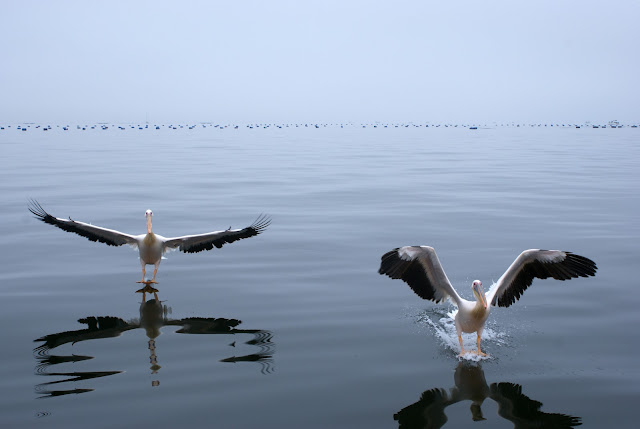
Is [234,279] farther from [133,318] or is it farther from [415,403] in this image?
[415,403]

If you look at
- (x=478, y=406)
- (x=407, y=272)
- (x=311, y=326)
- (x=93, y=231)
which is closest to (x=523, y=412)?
(x=478, y=406)

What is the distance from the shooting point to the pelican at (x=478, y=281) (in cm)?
956

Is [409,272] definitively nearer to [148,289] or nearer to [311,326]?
[311,326]

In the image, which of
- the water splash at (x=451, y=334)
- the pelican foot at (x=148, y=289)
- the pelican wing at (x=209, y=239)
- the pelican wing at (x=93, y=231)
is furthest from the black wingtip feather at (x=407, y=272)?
the pelican wing at (x=93, y=231)

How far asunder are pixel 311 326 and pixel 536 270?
11.0 feet

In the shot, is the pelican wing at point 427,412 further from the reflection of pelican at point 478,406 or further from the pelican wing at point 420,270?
the pelican wing at point 420,270

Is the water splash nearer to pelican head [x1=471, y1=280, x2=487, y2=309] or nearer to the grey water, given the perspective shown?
the grey water

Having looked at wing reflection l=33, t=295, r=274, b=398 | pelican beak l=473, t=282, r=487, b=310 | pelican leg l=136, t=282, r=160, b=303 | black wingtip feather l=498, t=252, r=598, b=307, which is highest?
black wingtip feather l=498, t=252, r=598, b=307

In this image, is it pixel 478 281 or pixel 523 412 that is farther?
pixel 478 281

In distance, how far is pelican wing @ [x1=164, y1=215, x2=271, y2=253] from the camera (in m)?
13.8

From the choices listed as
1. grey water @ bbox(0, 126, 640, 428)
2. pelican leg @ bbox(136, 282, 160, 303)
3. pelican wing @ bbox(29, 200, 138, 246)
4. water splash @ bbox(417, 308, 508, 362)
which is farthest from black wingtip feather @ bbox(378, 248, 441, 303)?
pelican wing @ bbox(29, 200, 138, 246)

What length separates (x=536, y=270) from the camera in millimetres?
9859

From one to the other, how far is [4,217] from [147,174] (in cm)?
1405

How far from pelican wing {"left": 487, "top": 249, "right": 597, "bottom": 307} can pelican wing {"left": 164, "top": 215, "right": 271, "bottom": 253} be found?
531cm
